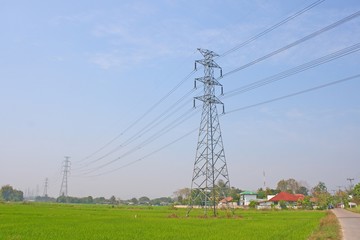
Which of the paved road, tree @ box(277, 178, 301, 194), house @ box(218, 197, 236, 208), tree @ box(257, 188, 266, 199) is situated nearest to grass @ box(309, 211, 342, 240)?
the paved road

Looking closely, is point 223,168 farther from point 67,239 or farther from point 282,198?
→ point 282,198

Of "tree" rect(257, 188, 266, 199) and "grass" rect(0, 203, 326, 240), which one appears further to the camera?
"tree" rect(257, 188, 266, 199)

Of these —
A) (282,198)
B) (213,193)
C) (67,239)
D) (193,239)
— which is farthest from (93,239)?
(282,198)

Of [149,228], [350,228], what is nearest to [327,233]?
[350,228]

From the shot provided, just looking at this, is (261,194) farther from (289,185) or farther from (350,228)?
(350,228)

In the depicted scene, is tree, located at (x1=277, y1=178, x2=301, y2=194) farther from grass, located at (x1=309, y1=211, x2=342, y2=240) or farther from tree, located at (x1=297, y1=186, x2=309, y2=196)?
grass, located at (x1=309, y1=211, x2=342, y2=240)

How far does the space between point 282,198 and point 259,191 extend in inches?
1223

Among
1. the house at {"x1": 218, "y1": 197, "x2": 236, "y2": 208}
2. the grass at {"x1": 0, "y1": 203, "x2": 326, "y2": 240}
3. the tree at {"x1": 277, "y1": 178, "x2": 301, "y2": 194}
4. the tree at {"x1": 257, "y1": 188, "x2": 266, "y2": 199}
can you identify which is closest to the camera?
the grass at {"x1": 0, "y1": 203, "x2": 326, "y2": 240}

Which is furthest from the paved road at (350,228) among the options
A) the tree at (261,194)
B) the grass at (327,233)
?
the tree at (261,194)

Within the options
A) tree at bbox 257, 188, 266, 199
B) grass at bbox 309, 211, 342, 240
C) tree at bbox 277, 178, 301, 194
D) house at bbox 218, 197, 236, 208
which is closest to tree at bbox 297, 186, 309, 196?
tree at bbox 277, 178, 301, 194

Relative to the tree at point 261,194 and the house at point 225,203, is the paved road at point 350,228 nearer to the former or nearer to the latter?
the house at point 225,203

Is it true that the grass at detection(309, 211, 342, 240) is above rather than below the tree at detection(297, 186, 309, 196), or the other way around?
below

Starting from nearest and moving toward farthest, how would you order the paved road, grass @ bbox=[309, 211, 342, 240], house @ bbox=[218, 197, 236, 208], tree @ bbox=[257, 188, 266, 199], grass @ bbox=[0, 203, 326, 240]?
grass @ bbox=[309, 211, 342, 240] < the paved road < grass @ bbox=[0, 203, 326, 240] < house @ bbox=[218, 197, 236, 208] < tree @ bbox=[257, 188, 266, 199]

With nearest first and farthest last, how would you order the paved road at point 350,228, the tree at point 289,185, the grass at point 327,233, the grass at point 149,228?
the grass at point 327,233, the paved road at point 350,228, the grass at point 149,228, the tree at point 289,185
